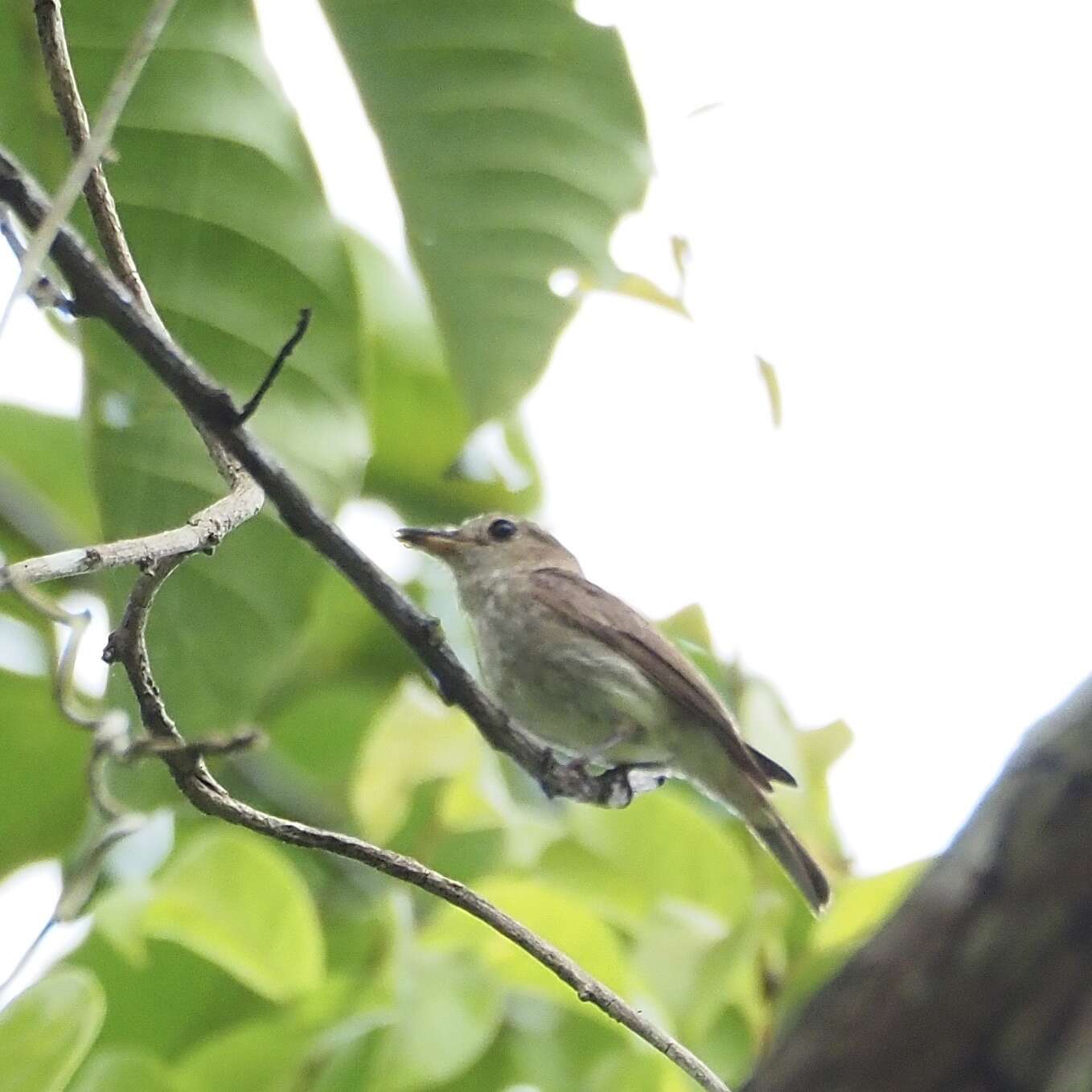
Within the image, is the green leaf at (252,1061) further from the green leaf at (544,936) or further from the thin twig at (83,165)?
the thin twig at (83,165)

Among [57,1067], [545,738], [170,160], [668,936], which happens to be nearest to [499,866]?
[668,936]

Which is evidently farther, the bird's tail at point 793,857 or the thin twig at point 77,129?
the bird's tail at point 793,857

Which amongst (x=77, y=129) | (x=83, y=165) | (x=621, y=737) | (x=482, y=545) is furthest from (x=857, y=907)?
(x=83, y=165)

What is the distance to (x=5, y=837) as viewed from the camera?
3781mm

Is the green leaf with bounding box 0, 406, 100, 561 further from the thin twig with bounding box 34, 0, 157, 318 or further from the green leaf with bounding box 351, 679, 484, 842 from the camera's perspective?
the thin twig with bounding box 34, 0, 157, 318

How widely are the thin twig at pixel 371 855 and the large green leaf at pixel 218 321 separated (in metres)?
0.54

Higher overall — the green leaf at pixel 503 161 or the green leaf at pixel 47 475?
the green leaf at pixel 503 161

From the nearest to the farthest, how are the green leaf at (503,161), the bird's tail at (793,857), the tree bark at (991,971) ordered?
the tree bark at (991,971) < the green leaf at (503,161) < the bird's tail at (793,857)

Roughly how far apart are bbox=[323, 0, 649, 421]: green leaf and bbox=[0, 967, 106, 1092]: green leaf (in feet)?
3.88

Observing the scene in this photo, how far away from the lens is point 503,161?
9.73 feet

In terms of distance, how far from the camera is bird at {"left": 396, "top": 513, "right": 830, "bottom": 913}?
4754mm

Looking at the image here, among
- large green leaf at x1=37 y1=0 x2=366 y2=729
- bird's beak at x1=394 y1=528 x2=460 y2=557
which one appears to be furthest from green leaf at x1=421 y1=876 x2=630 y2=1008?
bird's beak at x1=394 y1=528 x2=460 y2=557

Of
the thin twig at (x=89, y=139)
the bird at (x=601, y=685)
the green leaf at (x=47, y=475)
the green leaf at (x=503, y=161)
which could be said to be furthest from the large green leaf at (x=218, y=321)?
the bird at (x=601, y=685)

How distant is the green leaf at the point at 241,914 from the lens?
3283 millimetres
